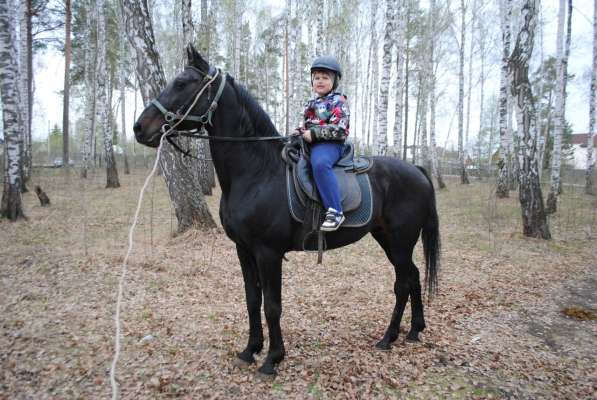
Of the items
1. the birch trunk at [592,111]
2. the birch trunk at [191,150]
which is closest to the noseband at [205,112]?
the birch trunk at [191,150]

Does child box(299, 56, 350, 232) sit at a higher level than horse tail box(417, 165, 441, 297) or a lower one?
higher

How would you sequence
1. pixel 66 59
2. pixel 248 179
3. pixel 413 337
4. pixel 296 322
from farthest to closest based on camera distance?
pixel 66 59, pixel 296 322, pixel 413 337, pixel 248 179

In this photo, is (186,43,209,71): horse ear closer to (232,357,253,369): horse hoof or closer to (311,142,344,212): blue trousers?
(311,142,344,212): blue trousers

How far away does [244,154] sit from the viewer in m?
3.13

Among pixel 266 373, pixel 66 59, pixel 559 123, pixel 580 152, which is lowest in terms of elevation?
pixel 266 373

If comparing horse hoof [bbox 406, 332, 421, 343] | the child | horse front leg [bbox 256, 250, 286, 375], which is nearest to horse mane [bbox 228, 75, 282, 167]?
the child

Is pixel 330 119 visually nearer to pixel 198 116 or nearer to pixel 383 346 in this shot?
pixel 198 116

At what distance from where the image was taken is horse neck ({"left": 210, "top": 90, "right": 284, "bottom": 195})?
309 cm

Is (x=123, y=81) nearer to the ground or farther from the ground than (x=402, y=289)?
farther from the ground

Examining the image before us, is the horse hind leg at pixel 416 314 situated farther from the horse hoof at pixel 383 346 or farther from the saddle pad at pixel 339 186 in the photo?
the saddle pad at pixel 339 186

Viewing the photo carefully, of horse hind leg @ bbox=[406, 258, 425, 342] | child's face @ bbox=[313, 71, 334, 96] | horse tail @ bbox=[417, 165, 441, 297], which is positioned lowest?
horse hind leg @ bbox=[406, 258, 425, 342]

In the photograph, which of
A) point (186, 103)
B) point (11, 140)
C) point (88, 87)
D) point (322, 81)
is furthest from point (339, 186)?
point (88, 87)

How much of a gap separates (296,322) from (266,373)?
115 centimetres

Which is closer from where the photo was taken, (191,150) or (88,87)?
(191,150)
